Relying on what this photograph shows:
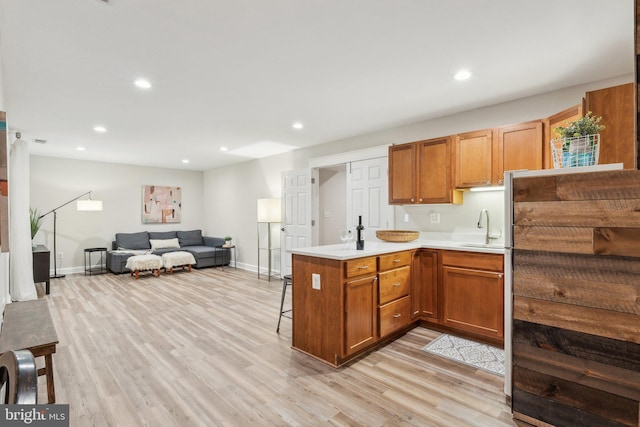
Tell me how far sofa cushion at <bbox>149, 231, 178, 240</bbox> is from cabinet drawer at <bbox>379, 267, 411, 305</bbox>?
20.9 feet

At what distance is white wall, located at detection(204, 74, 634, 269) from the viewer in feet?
10.9

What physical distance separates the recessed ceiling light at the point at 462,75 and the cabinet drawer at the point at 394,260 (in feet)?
5.74

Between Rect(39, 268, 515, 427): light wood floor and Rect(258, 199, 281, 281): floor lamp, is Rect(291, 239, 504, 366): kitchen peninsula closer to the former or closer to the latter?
Rect(39, 268, 515, 427): light wood floor

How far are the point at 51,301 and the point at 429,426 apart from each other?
5.31 meters

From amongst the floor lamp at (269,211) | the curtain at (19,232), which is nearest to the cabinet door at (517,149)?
the floor lamp at (269,211)

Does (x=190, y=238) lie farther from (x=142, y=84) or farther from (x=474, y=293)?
(x=474, y=293)

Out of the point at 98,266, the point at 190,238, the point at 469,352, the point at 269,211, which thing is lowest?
the point at 469,352

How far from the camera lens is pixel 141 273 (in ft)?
22.2

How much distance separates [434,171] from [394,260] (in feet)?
4.36

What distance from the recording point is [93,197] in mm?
7000

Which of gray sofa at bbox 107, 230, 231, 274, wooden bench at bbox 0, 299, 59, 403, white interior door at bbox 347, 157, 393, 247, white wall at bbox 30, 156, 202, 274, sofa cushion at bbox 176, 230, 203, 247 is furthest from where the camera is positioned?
sofa cushion at bbox 176, 230, 203, 247

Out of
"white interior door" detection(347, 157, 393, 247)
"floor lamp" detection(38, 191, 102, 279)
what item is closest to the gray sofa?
"floor lamp" detection(38, 191, 102, 279)

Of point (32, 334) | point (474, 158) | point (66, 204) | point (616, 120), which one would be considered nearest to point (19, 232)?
point (66, 204)

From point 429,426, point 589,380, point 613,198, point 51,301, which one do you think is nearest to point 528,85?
point 613,198
